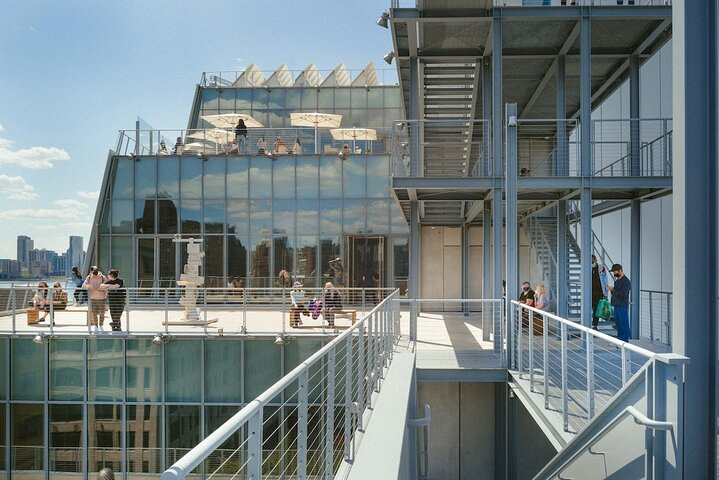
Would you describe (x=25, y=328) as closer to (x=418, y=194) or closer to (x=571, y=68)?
(x=418, y=194)

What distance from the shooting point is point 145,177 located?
21.9 m

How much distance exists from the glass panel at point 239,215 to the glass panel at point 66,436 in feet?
29.9

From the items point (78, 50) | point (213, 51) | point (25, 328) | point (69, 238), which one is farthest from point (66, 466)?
point (78, 50)

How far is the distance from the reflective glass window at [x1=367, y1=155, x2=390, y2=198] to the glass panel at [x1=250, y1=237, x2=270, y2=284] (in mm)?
4271

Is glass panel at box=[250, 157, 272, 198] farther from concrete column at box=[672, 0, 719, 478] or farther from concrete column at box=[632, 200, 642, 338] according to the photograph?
concrete column at box=[672, 0, 719, 478]

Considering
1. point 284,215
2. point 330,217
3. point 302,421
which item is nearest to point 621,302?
point 302,421

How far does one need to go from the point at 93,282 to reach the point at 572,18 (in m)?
11.7

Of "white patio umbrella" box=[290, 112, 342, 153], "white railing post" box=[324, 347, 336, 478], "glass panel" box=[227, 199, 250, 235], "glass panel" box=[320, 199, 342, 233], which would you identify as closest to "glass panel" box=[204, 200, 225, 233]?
"glass panel" box=[227, 199, 250, 235]

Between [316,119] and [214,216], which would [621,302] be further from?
[214,216]

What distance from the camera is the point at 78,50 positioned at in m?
43.9

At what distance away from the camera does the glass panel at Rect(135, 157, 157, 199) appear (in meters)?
21.9

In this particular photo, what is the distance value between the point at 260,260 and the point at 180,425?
859cm

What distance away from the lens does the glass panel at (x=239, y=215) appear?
21766 millimetres

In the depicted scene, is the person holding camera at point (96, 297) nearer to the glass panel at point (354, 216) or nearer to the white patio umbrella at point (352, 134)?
the glass panel at point (354, 216)
